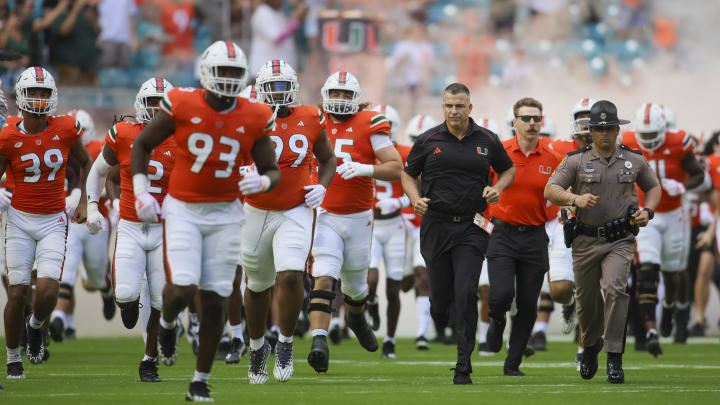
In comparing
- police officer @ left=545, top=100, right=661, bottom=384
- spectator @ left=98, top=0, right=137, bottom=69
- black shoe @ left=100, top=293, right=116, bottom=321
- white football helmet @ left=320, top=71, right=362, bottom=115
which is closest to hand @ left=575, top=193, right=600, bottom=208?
police officer @ left=545, top=100, right=661, bottom=384

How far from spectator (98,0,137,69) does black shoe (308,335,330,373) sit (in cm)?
998

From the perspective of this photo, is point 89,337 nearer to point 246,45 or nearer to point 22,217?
point 246,45

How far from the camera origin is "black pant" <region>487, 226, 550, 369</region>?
9898mm

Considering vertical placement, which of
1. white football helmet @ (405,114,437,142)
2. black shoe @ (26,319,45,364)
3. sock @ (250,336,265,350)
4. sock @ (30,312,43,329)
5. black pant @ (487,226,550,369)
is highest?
white football helmet @ (405,114,437,142)

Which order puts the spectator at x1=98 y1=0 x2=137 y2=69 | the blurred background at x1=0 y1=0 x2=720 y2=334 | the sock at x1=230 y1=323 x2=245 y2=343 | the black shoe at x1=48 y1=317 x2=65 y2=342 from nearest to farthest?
the sock at x1=230 y1=323 x2=245 y2=343
the black shoe at x1=48 y1=317 x2=65 y2=342
the spectator at x1=98 y1=0 x2=137 y2=69
the blurred background at x1=0 y1=0 x2=720 y2=334

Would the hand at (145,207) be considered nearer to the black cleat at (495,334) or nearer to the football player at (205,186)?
the football player at (205,186)

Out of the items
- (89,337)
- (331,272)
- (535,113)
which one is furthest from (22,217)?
(89,337)

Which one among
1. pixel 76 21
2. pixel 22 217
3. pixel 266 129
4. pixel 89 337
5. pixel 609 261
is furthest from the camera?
pixel 76 21

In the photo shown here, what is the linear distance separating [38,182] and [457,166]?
3.22 metres

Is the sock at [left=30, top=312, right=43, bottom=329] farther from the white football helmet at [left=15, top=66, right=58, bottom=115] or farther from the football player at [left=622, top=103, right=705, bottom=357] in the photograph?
the football player at [left=622, top=103, right=705, bottom=357]

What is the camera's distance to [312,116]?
29.6 feet

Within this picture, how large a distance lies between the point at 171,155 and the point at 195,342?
2933 millimetres

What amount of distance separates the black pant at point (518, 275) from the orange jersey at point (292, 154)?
71.4 inches

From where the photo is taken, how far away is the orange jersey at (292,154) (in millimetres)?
8789
